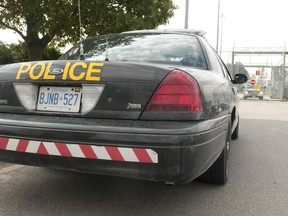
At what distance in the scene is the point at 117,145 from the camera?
2.46 metres

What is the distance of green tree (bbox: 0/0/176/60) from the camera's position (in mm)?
8703

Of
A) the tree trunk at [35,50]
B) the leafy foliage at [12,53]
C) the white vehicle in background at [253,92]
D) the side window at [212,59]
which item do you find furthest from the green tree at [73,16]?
the white vehicle in background at [253,92]

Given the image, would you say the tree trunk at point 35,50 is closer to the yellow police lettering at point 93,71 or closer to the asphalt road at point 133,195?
the asphalt road at point 133,195

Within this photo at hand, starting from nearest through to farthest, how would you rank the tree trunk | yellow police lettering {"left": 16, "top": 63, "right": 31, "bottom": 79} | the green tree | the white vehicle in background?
yellow police lettering {"left": 16, "top": 63, "right": 31, "bottom": 79} → the green tree → the tree trunk → the white vehicle in background

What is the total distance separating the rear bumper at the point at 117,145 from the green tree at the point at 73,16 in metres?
6.30

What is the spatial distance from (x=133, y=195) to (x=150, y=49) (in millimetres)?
1399

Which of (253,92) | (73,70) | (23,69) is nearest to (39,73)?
(23,69)

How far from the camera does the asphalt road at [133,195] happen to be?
305cm

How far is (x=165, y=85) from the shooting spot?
259 cm

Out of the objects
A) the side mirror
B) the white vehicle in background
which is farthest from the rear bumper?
the white vehicle in background

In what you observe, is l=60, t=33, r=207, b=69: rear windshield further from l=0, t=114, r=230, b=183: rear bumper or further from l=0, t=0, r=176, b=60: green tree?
l=0, t=0, r=176, b=60: green tree

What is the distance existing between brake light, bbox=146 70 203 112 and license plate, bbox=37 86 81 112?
57 centimetres

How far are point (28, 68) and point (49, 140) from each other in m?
0.67

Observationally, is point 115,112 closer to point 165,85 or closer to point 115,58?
point 165,85
